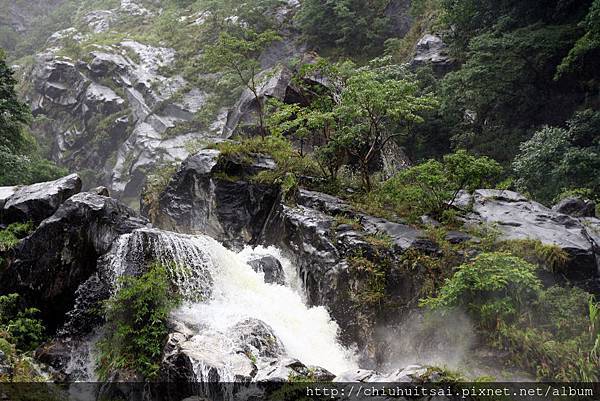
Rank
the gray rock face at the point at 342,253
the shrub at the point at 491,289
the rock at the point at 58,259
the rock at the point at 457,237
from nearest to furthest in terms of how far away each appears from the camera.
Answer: the shrub at the point at 491,289 < the gray rock face at the point at 342,253 < the rock at the point at 457,237 < the rock at the point at 58,259

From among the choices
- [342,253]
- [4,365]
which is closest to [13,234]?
[4,365]

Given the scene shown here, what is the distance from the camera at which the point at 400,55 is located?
24.8 meters

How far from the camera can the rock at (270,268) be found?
12469 millimetres

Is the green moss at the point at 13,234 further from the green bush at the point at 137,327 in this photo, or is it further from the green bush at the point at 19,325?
the green bush at the point at 137,327

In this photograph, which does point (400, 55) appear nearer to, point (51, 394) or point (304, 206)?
point (304, 206)

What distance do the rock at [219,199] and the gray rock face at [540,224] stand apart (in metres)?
6.06

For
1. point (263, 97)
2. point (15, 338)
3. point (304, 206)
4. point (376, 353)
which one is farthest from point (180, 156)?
point (376, 353)

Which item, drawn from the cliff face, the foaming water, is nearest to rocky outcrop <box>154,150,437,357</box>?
the foaming water

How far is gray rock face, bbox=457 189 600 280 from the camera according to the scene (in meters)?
9.84

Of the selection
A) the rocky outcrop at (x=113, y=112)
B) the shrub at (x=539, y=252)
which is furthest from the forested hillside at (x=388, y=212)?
the rocky outcrop at (x=113, y=112)

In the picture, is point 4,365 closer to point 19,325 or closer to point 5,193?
point 19,325

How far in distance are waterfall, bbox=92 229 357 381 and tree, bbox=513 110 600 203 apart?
796 cm

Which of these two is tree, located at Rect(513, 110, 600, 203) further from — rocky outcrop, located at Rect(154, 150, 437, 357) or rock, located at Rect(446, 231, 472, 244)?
rocky outcrop, located at Rect(154, 150, 437, 357)

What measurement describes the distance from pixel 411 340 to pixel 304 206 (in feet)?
15.6
